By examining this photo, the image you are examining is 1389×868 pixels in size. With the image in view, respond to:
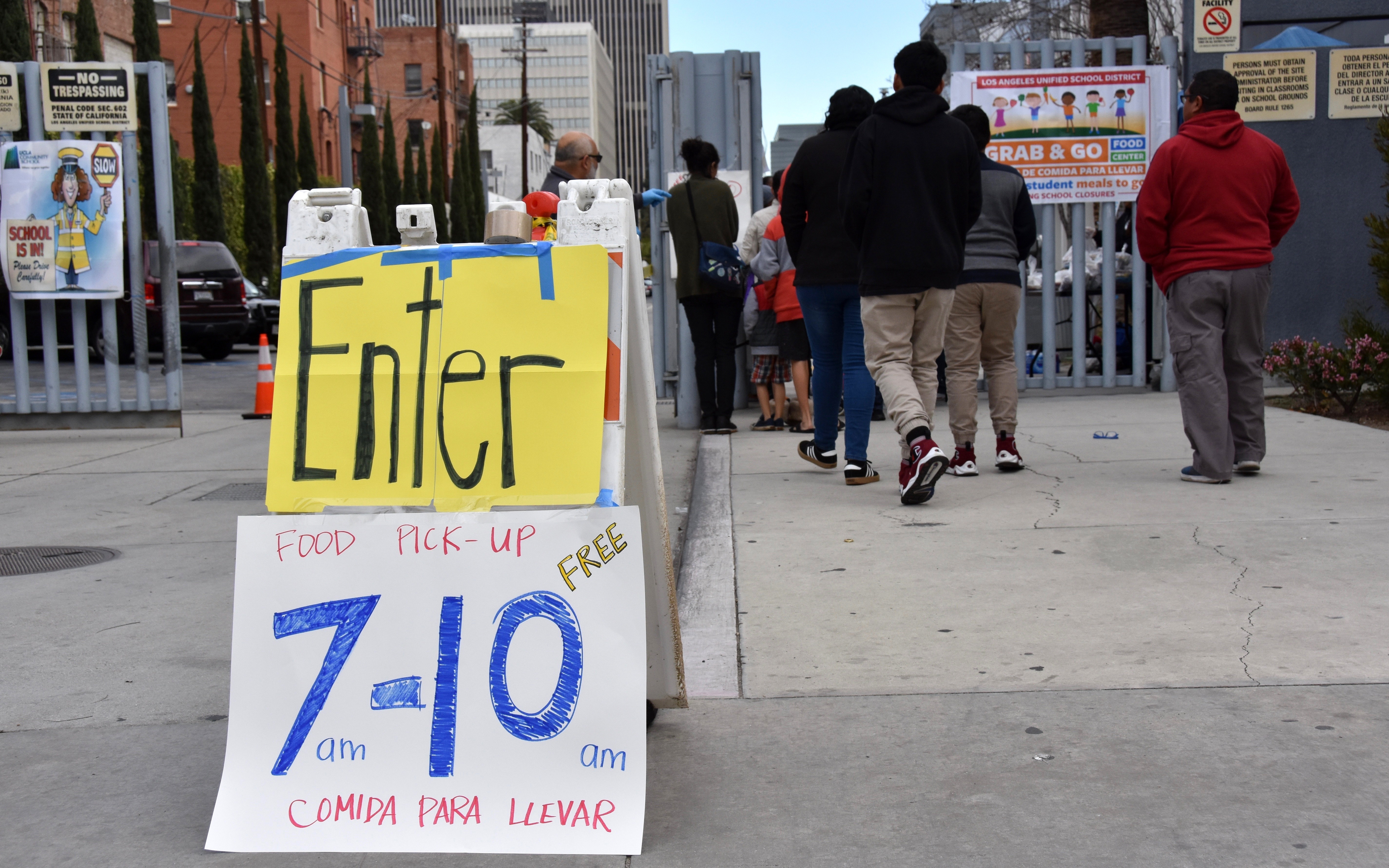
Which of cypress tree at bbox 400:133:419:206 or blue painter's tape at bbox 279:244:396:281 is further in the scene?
cypress tree at bbox 400:133:419:206

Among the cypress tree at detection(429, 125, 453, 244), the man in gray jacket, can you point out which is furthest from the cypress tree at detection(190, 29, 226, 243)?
the man in gray jacket

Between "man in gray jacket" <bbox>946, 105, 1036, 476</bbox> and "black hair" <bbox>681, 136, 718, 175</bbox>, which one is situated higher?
"black hair" <bbox>681, 136, 718, 175</bbox>

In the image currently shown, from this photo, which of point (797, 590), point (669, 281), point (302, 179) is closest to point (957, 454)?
point (797, 590)

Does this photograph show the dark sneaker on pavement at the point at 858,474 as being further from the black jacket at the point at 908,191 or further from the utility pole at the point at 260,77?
the utility pole at the point at 260,77

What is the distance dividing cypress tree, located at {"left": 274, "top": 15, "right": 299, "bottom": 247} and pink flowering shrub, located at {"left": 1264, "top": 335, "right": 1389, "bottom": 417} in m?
35.8

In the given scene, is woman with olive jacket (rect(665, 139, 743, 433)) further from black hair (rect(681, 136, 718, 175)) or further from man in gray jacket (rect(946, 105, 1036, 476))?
man in gray jacket (rect(946, 105, 1036, 476))

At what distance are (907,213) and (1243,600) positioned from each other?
2535mm

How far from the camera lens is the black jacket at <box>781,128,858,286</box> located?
21.9 feet

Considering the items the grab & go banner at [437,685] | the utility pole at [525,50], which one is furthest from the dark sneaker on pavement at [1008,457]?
the utility pole at [525,50]

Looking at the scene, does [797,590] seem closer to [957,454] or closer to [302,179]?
[957,454]

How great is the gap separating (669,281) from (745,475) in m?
3.16

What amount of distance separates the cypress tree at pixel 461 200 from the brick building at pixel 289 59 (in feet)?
5.54

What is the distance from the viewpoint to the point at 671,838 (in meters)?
2.69

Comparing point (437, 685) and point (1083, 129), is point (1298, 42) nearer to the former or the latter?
point (1083, 129)
